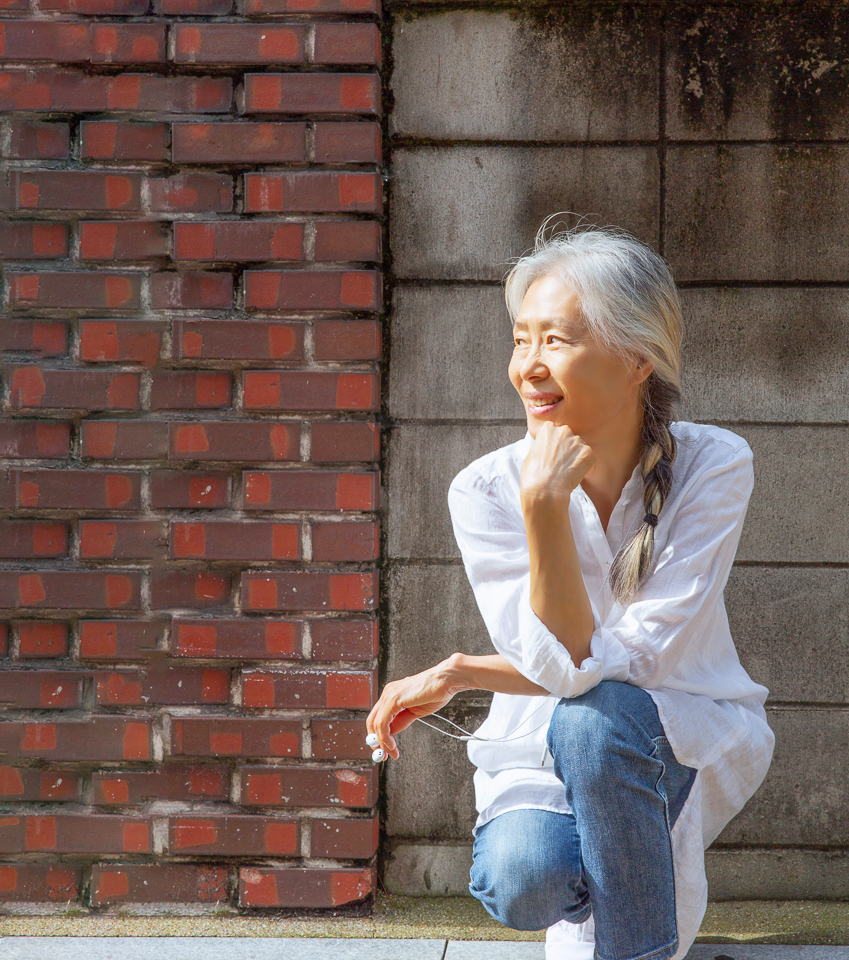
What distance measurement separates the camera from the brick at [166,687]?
211cm

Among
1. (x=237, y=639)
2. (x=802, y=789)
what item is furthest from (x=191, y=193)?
(x=802, y=789)

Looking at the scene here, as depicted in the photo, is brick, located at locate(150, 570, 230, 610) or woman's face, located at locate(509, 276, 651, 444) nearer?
woman's face, located at locate(509, 276, 651, 444)

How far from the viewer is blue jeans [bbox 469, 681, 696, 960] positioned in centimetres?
154

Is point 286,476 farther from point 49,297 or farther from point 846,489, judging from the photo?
point 846,489

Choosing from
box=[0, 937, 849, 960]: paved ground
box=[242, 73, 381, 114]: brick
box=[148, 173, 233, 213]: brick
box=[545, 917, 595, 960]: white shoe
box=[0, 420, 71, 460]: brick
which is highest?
box=[242, 73, 381, 114]: brick

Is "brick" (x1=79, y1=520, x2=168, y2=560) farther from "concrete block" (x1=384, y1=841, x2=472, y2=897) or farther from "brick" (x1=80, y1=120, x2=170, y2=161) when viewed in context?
"concrete block" (x1=384, y1=841, x2=472, y2=897)

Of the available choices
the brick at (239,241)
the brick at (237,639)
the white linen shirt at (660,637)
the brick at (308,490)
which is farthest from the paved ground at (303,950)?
the brick at (239,241)

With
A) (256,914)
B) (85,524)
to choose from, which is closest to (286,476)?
(85,524)

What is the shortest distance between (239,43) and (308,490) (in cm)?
107

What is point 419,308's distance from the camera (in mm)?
2240

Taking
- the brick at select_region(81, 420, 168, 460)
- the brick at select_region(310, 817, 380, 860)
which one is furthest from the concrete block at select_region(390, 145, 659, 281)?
the brick at select_region(310, 817, 380, 860)

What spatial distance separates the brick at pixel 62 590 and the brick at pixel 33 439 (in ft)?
0.94

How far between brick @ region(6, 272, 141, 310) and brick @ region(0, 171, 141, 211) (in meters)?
0.16

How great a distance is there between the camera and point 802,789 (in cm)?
221
